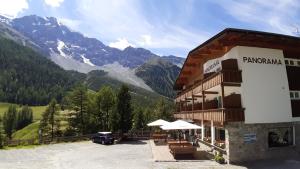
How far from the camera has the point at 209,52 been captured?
3969cm

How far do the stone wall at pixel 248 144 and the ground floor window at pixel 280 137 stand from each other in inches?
17.1

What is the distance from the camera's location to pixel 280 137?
32188mm

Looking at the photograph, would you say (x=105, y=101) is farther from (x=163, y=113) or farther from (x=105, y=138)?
(x=105, y=138)

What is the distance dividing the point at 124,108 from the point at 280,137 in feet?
104

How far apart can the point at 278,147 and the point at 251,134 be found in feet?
10.9

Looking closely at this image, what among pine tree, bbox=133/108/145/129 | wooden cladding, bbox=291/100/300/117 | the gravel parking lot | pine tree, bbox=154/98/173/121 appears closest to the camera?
the gravel parking lot

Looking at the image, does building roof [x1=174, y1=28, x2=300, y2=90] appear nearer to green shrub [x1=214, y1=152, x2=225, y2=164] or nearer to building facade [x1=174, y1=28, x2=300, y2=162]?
building facade [x1=174, y1=28, x2=300, y2=162]

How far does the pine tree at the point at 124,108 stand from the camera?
59.8 meters

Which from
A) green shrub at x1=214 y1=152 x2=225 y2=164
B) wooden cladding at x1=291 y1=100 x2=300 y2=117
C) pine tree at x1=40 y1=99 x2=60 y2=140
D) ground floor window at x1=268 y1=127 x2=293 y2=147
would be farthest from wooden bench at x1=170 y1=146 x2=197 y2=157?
pine tree at x1=40 y1=99 x2=60 y2=140

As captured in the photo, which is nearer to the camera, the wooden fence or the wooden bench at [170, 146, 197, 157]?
the wooden bench at [170, 146, 197, 157]

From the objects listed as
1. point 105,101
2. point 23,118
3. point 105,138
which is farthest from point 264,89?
point 23,118

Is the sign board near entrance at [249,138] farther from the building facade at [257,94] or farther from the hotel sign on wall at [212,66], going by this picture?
the hotel sign on wall at [212,66]

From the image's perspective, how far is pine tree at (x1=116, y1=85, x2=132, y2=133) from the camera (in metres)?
59.8

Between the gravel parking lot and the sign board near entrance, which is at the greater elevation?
the sign board near entrance
